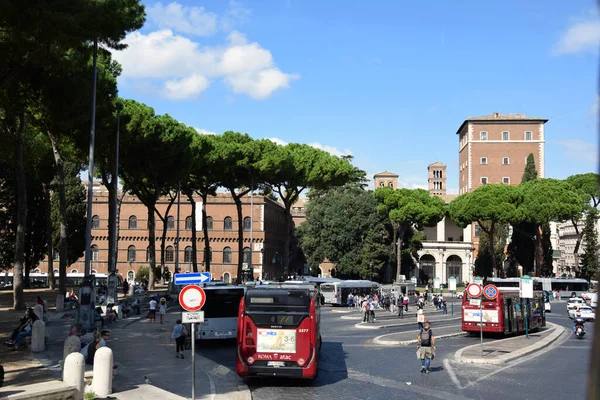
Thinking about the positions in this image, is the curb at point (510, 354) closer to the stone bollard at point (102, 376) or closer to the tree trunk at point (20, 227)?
the stone bollard at point (102, 376)

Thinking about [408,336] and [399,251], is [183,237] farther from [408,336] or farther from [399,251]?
[408,336]

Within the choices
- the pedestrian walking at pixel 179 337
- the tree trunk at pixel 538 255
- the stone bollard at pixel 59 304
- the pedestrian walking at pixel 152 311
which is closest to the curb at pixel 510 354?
the pedestrian walking at pixel 179 337

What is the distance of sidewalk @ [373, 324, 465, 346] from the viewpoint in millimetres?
24734

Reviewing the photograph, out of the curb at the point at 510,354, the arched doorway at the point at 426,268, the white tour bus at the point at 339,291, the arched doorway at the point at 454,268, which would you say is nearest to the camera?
the curb at the point at 510,354

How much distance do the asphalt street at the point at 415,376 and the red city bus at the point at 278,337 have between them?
1.71 ft

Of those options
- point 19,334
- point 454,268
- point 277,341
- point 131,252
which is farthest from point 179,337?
point 454,268

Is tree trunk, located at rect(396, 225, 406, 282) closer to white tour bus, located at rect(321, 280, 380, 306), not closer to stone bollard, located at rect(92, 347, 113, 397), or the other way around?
white tour bus, located at rect(321, 280, 380, 306)

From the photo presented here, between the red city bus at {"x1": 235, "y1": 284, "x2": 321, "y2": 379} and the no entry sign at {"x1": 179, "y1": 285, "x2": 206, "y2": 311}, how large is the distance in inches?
103

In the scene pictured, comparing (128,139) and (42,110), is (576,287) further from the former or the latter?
(42,110)

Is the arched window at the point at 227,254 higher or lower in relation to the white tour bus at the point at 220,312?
higher

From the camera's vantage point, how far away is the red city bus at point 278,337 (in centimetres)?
1473

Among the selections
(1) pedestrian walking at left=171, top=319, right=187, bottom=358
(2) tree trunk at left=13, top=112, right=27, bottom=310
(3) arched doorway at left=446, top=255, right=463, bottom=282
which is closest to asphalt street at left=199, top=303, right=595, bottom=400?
(1) pedestrian walking at left=171, top=319, right=187, bottom=358

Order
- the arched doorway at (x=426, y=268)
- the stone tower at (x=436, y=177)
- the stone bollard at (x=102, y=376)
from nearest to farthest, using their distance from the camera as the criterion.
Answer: the stone bollard at (x=102, y=376) → the arched doorway at (x=426, y=268) → the stone tower at (x=436, y=177)

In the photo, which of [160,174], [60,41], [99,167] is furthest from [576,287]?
[60,41]
